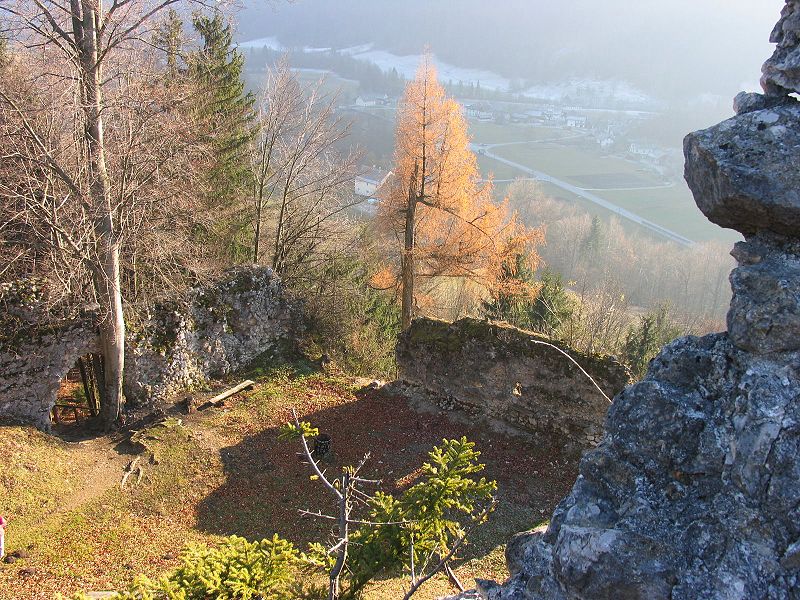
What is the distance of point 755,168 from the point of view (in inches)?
177

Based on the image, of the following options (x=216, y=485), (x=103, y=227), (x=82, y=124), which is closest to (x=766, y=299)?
(x=216, y=485)

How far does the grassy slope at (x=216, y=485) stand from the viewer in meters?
9.22

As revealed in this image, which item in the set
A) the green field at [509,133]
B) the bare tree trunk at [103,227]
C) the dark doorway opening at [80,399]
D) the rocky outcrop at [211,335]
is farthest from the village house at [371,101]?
the bare tree trunk at [103,227]

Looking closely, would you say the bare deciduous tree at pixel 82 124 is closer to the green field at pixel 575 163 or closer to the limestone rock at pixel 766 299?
the limestone rock at pixel 766 299

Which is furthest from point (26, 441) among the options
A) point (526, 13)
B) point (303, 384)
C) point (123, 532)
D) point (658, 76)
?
point (526, 13)

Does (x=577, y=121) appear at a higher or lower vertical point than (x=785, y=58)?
higher

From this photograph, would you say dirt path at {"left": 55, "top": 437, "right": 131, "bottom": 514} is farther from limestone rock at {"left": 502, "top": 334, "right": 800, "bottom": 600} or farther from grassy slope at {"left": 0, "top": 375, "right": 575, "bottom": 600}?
limestone rock at {"left": 502, "top": 334, "right": 800, "bottom": 600}

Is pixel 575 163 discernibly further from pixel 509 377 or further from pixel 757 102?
pixel 757 102

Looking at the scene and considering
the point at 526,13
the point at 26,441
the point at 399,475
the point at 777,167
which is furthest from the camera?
the point at 526,13

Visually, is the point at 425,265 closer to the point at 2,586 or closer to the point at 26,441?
the point at 26,441

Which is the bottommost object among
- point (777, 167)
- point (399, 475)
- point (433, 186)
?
point (399, 475)

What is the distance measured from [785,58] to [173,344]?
1385cm

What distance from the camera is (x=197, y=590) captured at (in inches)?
241

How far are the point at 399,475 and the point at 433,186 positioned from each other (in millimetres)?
11256
